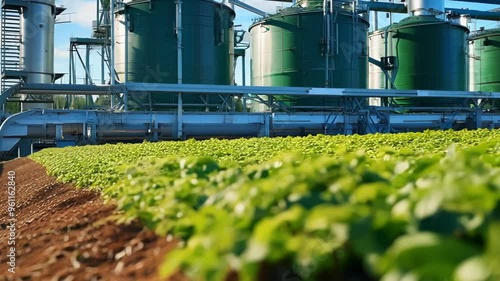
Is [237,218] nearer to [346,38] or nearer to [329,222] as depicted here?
[329,222]

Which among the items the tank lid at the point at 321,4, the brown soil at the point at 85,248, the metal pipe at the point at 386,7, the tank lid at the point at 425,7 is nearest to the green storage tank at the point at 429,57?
the tank lid at the point at 425,7

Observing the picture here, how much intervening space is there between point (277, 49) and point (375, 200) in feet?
83.6

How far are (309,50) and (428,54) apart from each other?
26.1 feet

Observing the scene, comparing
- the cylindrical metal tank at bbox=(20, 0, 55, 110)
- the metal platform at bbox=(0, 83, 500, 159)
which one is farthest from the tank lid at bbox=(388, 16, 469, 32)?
the cylindrical metal tank at bbox=(20, 0, 55, 110)

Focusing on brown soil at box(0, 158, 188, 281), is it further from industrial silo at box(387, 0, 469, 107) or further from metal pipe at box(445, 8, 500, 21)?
metal pipe at box(445, 8, 500, 21)

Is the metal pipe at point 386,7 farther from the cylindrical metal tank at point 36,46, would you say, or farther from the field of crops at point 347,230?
the field of crops at point 347,230

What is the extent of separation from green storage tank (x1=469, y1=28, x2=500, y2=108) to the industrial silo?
553 cm

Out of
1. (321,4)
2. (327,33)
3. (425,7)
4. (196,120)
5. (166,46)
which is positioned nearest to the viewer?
(196,120)

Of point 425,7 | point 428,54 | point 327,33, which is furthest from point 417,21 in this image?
point 327,33

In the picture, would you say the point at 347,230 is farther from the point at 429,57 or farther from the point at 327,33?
the point at 429,57

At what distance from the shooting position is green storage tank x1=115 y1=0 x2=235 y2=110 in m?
23.8

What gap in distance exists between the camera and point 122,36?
24.4m

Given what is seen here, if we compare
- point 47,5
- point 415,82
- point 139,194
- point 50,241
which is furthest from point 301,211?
point 415,82

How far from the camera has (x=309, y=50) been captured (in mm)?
26219
